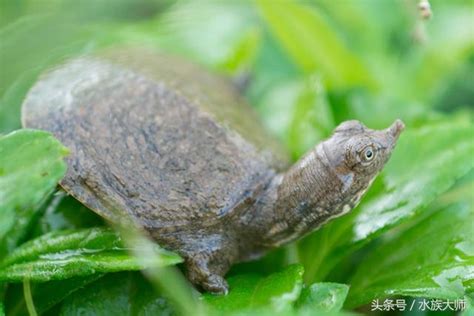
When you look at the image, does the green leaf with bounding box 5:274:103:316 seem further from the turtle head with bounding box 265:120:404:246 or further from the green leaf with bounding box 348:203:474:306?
the green leaf with bounding box 348:203:474:306

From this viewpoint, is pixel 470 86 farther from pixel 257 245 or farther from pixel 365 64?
pixel 257 245

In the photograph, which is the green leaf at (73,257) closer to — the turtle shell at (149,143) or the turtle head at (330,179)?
the turtle shell at (149,143)

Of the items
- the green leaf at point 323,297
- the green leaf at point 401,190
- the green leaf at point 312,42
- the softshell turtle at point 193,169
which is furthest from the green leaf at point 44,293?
the green leaf at point 312,42

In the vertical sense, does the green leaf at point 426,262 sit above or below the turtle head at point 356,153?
below

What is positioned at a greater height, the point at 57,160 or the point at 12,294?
the point at 57,160

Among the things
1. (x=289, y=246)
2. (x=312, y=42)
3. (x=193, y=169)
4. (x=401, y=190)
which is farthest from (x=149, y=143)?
(x=312, y=42)

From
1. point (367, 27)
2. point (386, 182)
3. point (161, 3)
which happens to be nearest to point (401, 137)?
point (386, 182)

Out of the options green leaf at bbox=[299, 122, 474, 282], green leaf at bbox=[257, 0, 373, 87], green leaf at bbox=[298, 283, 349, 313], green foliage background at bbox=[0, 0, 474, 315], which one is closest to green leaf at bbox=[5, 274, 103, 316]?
green foliage background at bbox=[0, 0, 474, 315]
